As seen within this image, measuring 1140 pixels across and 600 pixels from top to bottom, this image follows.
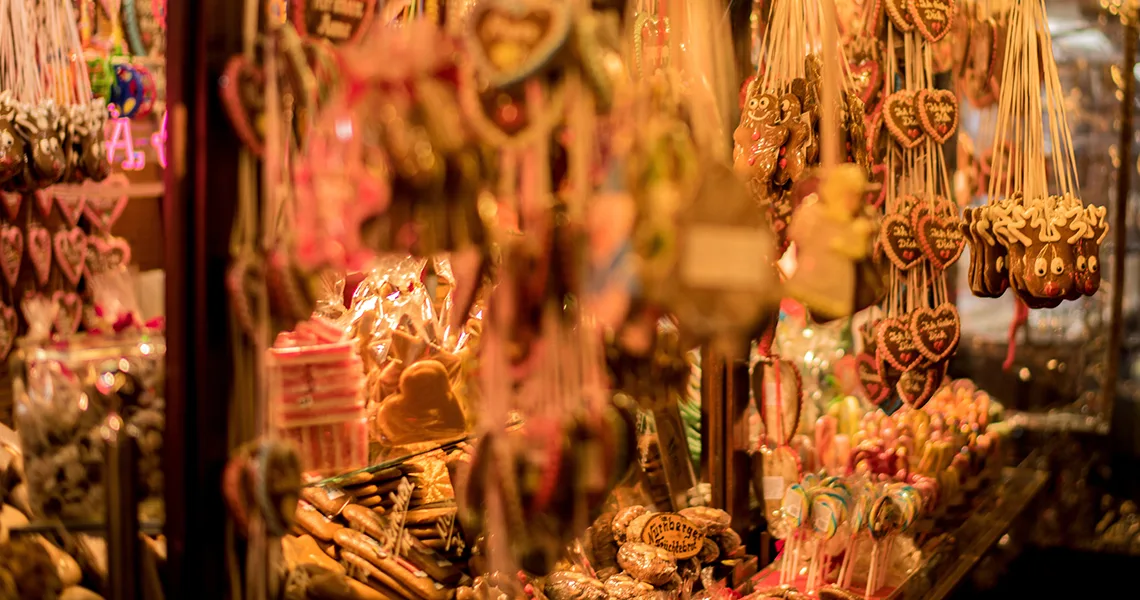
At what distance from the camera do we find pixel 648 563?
1729 millimetres

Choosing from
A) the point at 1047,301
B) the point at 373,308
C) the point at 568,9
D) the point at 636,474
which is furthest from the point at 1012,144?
the point at 568,9

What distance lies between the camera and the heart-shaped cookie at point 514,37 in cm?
81

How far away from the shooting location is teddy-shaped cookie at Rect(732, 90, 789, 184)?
1597 millimetres

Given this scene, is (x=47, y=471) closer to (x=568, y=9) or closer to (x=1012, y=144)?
(x=568, y=9)

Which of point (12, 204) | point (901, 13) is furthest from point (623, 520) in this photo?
point (12, 204)

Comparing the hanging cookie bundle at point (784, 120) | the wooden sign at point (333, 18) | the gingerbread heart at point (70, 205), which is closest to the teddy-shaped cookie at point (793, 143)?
the hanging cookie bundle at point (784, 120)

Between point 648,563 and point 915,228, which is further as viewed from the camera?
point 915,228

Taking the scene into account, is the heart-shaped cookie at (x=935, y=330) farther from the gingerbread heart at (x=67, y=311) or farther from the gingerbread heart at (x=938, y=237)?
the gingerbread heart at (x=67, y=311)

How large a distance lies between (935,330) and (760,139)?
1.65 ft

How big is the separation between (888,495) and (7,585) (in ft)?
4.90

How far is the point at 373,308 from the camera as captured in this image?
1.68 meters

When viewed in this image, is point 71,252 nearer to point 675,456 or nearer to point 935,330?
point 675,456

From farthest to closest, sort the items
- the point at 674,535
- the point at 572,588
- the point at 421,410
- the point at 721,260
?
the point at 674,535 → the point at 572,588 → the point at 421,410 → the point at 721,260

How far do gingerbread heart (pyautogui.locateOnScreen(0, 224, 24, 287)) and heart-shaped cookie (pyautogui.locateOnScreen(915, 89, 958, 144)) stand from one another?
5.58 feet
